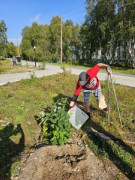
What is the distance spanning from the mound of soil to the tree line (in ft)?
49.8

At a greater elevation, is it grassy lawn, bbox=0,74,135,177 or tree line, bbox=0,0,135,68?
tree line, bbox=0,0,135,68

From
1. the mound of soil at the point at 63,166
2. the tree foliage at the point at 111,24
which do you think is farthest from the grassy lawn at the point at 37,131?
the tree foliage at the point at 111,24

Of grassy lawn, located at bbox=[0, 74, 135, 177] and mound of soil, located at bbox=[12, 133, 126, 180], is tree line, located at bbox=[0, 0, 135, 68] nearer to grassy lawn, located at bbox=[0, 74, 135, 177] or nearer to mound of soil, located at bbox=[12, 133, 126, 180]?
grassy lawn, located at bbox=[0, 74, 135, 177]

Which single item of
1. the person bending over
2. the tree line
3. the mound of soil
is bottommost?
the mound of soil

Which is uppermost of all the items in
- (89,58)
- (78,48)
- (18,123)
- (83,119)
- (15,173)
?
(78,48)

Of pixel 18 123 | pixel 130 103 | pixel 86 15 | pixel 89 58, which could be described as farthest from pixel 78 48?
pixel 18 123

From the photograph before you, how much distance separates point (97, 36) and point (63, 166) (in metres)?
20.9

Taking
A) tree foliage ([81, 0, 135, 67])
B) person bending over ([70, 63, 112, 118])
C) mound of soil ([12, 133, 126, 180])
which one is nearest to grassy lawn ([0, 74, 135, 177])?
mound of soil ([12, 133, 126, 180])

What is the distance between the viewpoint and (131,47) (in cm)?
1702

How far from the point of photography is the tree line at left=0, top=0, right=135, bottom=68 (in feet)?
51.3

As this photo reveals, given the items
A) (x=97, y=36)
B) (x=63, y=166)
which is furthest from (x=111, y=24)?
(x=63, y=166)

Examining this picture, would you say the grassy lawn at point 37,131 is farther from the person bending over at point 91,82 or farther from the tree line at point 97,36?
the tree line at point 97,36

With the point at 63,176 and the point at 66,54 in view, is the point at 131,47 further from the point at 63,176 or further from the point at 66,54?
the point at 63,176

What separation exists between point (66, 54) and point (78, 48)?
11.1ft
